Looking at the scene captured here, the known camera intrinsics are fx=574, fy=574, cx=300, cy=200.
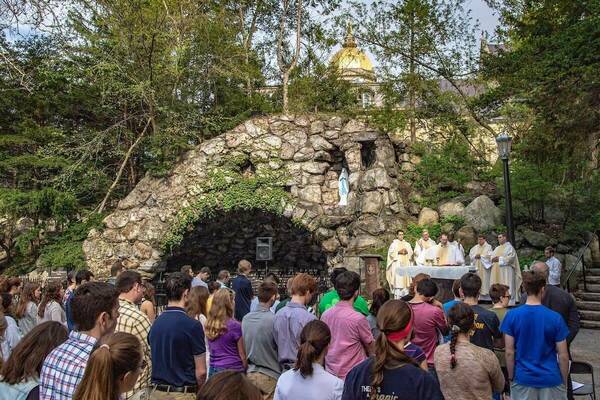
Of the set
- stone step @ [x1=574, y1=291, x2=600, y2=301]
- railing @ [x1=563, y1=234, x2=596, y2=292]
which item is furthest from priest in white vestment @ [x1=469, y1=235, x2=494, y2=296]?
stone step @ [x1=574, y1=291, x2=600, y2=301]

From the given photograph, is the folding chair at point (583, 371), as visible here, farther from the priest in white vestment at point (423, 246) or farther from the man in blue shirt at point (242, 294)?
the priest in white vestment at point (423, 246)

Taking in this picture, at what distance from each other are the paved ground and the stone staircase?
0.40 m

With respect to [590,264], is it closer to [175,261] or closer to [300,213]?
[300,213]

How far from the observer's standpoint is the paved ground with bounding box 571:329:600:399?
9205mm

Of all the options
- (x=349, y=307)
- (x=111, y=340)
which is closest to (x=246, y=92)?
(x=349, y=307)

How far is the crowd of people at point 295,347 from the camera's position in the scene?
296cm

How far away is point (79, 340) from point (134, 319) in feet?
4.96

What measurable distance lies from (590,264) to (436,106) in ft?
29.9

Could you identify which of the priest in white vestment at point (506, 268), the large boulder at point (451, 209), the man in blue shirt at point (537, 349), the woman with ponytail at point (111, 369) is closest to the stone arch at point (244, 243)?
the large boulder at point (451, 209)

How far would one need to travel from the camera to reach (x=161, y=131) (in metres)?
20.8

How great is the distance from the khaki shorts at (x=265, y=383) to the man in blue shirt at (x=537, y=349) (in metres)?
2.02

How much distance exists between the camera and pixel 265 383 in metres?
4.97

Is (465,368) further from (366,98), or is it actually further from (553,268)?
(366,98)

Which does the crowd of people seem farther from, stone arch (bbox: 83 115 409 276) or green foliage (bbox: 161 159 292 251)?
green foliage (bbox: 161 159 292 251)
